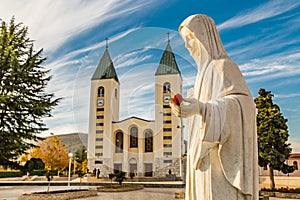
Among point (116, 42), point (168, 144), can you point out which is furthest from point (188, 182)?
point (116, 42)

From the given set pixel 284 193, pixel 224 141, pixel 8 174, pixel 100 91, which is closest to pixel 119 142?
pixel 100 91

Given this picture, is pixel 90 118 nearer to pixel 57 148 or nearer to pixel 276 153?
pixel 276 153

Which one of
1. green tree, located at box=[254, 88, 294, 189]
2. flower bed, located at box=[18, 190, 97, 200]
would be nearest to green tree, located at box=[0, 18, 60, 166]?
flower bed, located at box=[18, 190, 97, 200]

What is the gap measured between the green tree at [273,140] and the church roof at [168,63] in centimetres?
1969

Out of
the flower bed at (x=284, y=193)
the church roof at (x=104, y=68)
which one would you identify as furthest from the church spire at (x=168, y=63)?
the flower bed at (x=284, y=193)

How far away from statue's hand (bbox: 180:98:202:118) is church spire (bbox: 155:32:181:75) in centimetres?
74

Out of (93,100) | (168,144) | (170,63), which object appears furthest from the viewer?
(93,100)

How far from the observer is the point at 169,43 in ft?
10.2

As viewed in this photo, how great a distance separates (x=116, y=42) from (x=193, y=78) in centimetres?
101

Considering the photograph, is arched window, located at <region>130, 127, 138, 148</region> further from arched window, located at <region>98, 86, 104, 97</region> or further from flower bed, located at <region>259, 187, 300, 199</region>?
flower bed, located at <region>259, 187, 300, 199</region>

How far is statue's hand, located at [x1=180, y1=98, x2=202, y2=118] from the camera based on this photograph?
2.38 meters

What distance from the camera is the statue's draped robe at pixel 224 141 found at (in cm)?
261

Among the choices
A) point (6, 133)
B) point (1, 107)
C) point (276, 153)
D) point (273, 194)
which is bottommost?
point (273, 194)

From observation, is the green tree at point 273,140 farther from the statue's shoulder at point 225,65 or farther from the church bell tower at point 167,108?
the statue's shoulder at point 225,65
